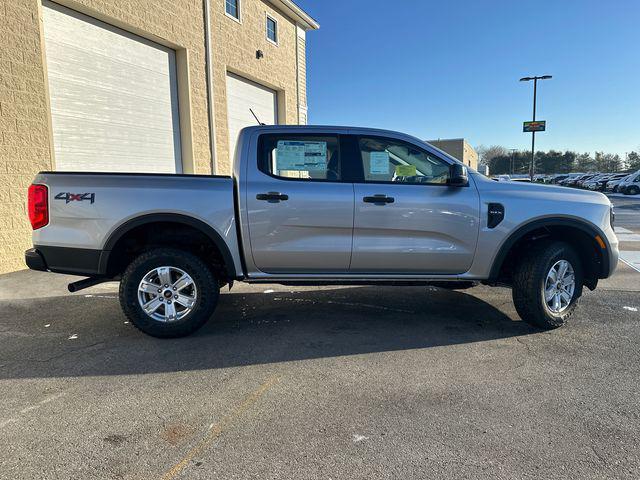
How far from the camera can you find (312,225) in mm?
4215

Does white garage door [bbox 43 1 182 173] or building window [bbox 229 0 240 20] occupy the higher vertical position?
building window [bbox 229 0 240 20]

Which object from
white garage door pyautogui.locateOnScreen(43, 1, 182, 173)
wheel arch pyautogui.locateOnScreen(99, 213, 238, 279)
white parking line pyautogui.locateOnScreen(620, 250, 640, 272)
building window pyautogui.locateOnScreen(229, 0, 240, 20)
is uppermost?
building window pyautogui.locateOnScreen(229, 0, 240, 20)

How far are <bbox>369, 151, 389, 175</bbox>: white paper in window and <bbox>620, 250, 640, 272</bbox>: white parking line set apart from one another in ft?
18.8

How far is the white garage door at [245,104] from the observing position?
13055 mm

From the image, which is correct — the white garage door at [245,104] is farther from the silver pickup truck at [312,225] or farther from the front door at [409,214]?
the front door at [409,214]

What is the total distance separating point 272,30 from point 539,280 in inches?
532

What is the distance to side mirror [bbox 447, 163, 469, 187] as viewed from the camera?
13.6 feet

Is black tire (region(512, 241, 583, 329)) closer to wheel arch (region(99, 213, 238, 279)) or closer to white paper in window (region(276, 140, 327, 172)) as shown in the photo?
white paper in window (region(276, 140, 327, 172))

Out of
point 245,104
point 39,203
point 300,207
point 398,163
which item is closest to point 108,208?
Result: point 39,203

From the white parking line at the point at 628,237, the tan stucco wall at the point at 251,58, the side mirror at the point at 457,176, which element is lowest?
the white parking line at the point at 628,237

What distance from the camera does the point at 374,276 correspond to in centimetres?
439

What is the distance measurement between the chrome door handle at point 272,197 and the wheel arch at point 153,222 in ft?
1.75

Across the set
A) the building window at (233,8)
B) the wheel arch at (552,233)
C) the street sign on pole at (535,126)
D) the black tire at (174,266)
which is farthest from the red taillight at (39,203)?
the street sign on pole at (535,126)

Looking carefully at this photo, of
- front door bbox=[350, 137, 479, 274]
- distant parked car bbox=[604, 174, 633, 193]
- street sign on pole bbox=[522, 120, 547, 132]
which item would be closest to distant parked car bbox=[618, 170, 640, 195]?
distant parked car bbox=[604, 174, 633, 193]
